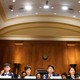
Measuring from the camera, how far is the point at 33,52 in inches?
460

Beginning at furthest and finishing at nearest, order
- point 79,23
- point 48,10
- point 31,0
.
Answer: point 79,23
point 48,10
point 31,0

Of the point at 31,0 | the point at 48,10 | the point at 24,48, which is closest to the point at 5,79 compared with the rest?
the point at 31,0

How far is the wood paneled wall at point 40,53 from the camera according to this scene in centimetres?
1141

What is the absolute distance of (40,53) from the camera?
38.2ft

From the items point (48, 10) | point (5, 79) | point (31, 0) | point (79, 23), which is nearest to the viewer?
point (5, 79)

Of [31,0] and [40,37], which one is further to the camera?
[40,37]

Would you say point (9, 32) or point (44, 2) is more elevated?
point (44, 2)

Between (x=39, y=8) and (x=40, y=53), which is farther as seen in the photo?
(x=40, y=53)

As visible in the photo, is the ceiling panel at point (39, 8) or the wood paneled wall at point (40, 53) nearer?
the ceiling panel at point (39, 8)

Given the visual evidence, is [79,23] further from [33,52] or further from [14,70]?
[14,70]

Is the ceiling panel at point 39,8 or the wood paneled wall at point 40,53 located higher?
the ceiling panel at point 39,8

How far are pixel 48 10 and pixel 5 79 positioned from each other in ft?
20.3

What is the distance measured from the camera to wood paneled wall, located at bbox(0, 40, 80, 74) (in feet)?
37.4

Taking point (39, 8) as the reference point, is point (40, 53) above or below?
below
